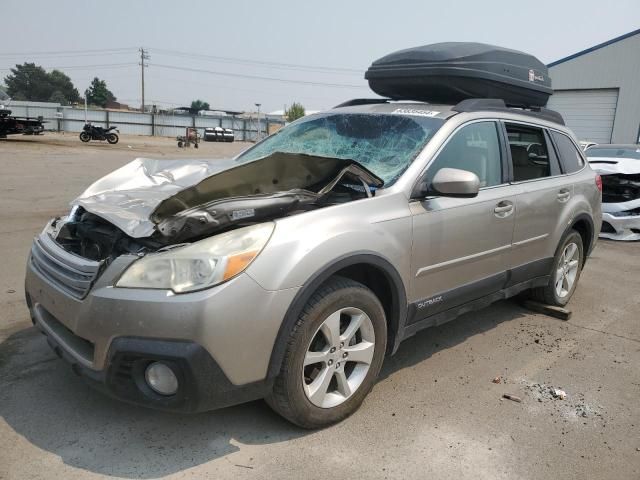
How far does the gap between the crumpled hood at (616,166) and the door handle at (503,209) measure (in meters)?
5.52

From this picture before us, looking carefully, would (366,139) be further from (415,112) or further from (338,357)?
(338,357)

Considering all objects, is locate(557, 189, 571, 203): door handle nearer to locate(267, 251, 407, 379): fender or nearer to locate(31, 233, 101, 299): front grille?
locate(267, 251, 407, 379): fender

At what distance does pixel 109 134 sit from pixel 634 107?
27182 millimetres

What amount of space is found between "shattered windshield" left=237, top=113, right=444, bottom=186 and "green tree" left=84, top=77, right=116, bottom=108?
399 ft

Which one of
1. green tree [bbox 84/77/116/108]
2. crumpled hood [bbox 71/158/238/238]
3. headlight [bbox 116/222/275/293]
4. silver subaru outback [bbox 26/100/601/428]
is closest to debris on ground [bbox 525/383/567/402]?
silver subaru outback [bbox 26/100/601/428]

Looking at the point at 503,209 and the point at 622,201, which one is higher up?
the point at 503,209

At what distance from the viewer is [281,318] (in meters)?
2.44

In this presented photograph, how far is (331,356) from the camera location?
2.73m

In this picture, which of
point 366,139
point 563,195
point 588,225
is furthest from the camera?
point 588,225

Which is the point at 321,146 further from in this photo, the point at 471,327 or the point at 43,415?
the point at 43,415

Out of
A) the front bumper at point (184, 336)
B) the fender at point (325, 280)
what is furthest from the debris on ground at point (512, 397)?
the front bumper at point (184, 336)

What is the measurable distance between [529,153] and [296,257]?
8.72 feet

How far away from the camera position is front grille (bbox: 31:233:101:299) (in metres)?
2.53

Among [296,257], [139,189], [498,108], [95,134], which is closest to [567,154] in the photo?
[498,108]
